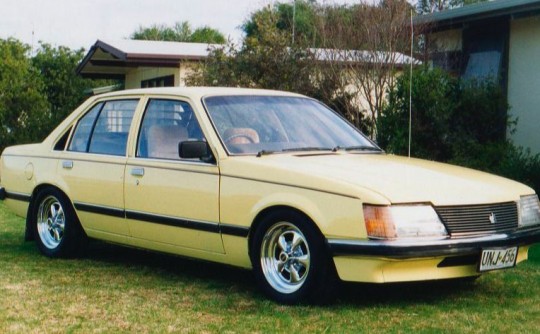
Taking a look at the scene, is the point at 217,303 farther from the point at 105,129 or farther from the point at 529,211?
the point at 105,129

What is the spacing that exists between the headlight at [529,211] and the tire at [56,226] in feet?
12.7

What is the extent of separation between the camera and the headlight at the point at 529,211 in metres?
6.47

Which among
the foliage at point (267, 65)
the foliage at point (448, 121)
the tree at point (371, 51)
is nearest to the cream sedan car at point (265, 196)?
the foliage at point (448, 121)

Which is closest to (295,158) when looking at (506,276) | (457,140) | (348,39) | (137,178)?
(137,178)

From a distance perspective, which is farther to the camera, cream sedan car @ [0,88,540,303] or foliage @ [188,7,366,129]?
foliage @ [188,7,366,129]

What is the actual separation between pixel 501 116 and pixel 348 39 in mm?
6006

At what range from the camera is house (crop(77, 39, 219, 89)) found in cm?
2230

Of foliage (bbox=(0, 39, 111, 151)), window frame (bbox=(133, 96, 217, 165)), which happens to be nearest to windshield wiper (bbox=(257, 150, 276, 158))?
window frame (bbox=(133, 96, 217, 165))

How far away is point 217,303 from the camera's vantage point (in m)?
6.39

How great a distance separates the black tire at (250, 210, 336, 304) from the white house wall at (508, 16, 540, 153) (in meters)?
8.11

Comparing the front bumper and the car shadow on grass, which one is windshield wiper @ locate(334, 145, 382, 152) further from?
the front bumper

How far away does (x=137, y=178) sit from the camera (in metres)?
7.42

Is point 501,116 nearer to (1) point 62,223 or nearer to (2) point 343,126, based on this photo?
(2) point 343,126

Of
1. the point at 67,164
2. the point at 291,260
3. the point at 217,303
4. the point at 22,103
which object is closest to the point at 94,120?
the point at 67,164
